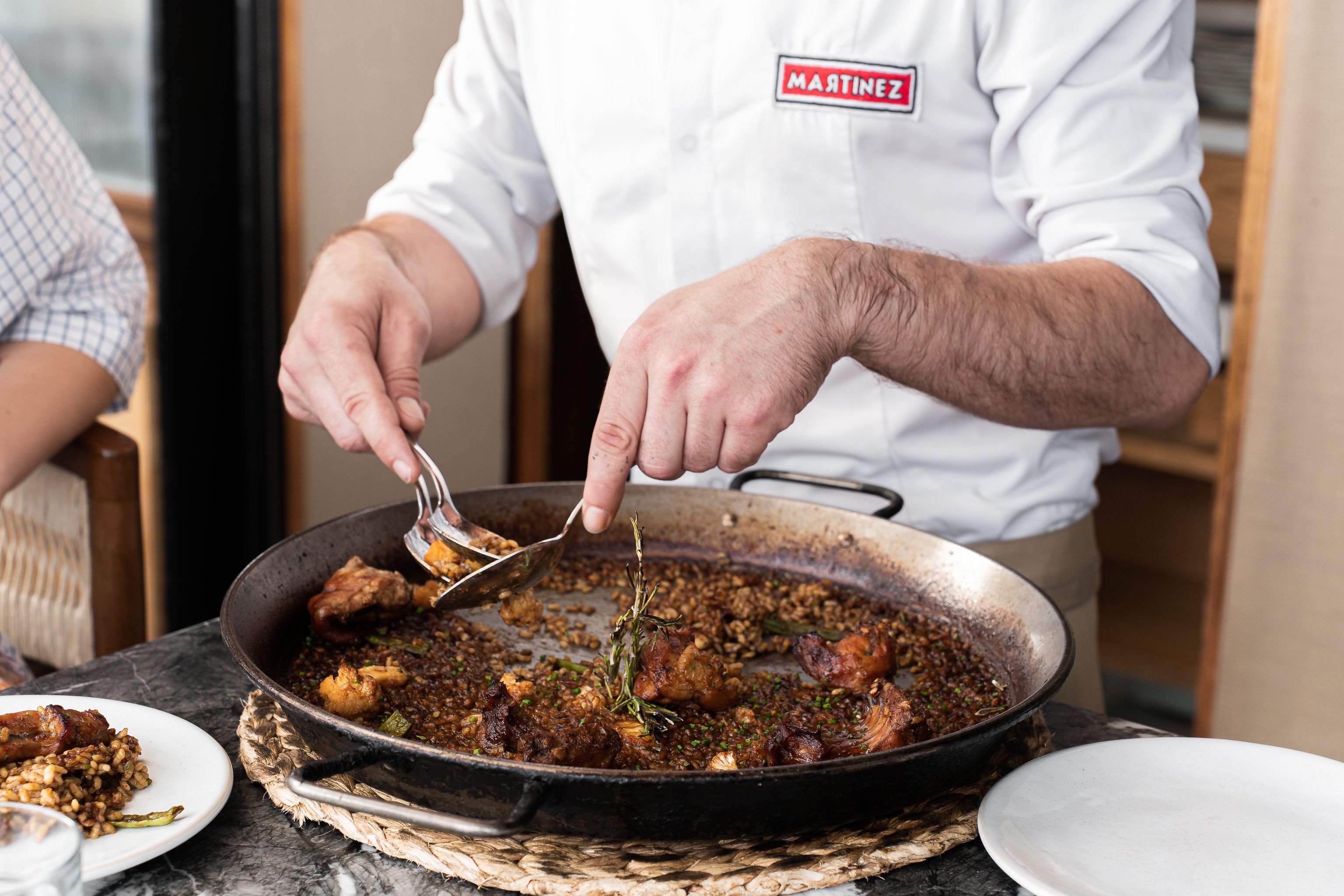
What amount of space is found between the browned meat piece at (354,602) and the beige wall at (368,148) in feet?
6.45

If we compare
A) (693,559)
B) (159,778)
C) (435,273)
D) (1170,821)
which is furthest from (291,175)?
(1170,821)

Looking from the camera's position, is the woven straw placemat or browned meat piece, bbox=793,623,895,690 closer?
the woven straw placemat

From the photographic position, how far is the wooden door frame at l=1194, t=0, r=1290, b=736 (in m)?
2.28

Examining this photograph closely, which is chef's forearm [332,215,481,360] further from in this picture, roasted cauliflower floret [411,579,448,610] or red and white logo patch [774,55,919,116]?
red and white logo patch [774,55,919,116]

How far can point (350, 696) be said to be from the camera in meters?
1.05

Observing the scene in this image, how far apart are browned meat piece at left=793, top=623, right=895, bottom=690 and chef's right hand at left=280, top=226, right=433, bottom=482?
44 centimetres

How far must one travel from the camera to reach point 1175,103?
4.65ft

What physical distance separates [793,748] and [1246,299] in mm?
1821

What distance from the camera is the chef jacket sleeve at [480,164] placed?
1.79 m

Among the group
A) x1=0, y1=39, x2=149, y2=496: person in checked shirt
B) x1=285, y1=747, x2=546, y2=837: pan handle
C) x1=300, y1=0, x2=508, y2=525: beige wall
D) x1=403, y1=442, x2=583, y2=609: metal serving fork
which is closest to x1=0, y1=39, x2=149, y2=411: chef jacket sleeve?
x1=0, y1=39, x2=149, y2=496: person in checked shirt

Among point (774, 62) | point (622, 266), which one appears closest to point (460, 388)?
point (622, 266)

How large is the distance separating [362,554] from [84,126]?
1890mm

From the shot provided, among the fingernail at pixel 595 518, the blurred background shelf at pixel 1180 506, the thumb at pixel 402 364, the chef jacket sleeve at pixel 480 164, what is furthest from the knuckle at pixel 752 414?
the blurred background shelf at pixel 1180 506

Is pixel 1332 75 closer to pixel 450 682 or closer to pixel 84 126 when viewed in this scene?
pixel 450 682
